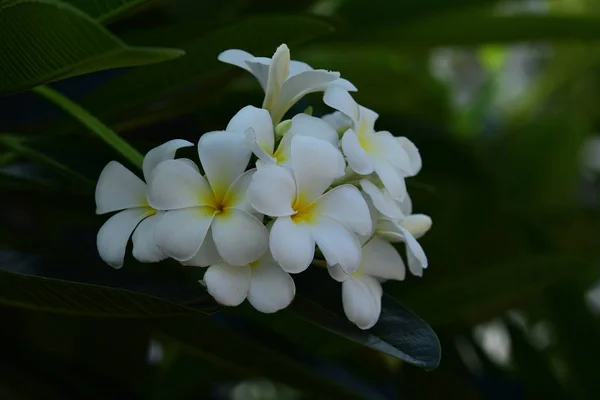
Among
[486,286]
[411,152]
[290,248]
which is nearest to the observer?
[290,248]

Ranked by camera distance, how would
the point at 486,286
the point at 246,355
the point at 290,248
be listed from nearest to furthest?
the point at 290,248 < the point at 246,355 < the point at 486,286

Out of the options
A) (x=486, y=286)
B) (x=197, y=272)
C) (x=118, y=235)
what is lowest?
(x=486, y=286)

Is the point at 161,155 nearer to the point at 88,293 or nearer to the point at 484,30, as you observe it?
the point at 88,293

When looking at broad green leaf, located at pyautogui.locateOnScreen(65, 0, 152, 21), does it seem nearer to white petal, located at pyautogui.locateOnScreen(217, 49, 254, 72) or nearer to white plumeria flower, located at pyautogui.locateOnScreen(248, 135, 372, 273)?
white petal, located at pyautogui.locateOnScreen(217, 49, 254, 72)

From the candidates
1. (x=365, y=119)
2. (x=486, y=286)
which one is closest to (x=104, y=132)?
(x=365, y=119)

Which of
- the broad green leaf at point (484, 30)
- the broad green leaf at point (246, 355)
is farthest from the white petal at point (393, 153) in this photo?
the broad green leaf at point (484, 30)

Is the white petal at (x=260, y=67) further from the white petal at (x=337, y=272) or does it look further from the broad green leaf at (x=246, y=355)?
the broad green leaf at (x=246, y=355)
